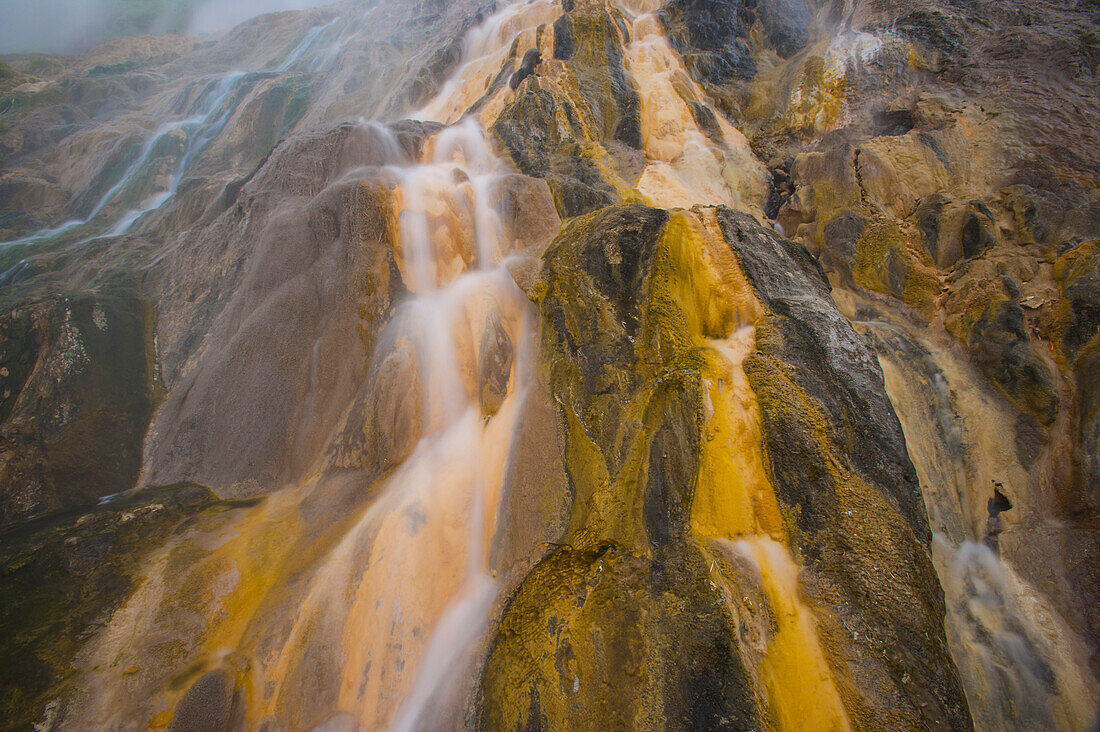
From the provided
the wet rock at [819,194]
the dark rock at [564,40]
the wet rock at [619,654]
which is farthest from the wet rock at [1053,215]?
the dark rock at [564,40]

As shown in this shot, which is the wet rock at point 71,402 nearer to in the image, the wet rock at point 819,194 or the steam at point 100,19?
the wet rock at point 819,194

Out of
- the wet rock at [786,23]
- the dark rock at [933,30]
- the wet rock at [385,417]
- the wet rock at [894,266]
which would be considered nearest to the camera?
the wet rock at [385,417]

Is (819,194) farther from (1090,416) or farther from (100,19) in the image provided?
(100,19)

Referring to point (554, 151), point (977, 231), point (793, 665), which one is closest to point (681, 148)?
point (554, 151)

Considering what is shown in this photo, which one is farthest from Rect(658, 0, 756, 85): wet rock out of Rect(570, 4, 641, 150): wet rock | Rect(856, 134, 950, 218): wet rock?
Rect(856, 134, 950, 218): wet rock

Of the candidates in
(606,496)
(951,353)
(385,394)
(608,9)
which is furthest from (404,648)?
(608,9)
